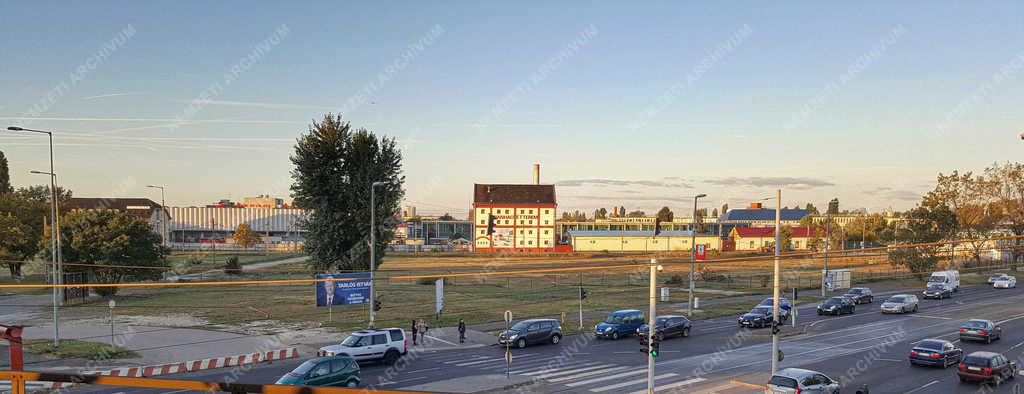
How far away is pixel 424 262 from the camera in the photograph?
96.2m

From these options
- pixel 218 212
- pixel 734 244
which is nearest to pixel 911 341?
pixel 734 244

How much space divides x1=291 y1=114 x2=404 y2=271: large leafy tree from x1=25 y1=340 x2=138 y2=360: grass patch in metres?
18.0

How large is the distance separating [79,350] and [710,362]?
29.1 metres

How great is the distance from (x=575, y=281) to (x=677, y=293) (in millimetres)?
17464

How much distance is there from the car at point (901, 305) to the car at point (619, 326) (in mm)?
22120

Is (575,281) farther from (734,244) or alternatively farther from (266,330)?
(734,244)

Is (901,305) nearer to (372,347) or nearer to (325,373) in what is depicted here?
(372,347)

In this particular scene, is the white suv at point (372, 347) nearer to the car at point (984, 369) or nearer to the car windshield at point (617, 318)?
the car windshield at point (617, 318)

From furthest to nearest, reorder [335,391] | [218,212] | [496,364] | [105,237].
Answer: [218,212], [105,237], [496,364], [335,391]

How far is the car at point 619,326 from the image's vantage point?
114 ft

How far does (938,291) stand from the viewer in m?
56.0

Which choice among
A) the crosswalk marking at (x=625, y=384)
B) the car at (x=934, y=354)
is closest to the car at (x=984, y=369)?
the car at (x=934, y=354)

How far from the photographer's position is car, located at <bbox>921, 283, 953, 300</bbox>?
55.8 m

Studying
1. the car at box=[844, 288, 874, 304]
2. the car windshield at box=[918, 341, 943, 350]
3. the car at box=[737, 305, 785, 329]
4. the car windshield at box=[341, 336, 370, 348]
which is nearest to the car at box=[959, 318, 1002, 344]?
the car windshield at box=[918, 341, 943, 350]
